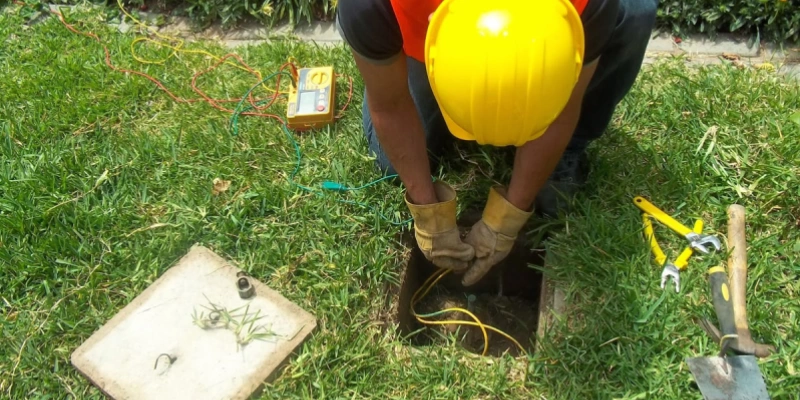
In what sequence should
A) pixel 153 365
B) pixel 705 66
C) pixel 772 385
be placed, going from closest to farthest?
pixel 772 385 < pixel 153 365 < pixel 705 66

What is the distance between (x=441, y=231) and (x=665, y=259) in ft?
2.53

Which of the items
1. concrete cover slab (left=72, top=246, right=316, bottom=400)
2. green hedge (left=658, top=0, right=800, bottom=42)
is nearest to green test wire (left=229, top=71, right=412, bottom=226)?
concrete cover slab (left=72, top=246, right=316, bottom=400)

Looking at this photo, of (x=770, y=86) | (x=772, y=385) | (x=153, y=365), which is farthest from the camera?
(x=770, y=86)

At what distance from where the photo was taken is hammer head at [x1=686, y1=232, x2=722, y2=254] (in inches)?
83.5

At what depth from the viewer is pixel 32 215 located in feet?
7.92

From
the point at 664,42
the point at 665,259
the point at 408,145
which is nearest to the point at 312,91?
the point at 408,145

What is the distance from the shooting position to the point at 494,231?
2.17 metres

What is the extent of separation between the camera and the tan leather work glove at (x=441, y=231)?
2105mm

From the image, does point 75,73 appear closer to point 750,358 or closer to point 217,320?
point 217,320

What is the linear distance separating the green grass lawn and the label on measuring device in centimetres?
13

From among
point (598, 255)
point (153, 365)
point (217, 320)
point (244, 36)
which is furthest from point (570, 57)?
point (244, 36)

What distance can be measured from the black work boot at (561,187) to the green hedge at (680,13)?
1.29 meters

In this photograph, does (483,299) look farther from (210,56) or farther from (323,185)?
(210,56)

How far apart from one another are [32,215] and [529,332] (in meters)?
2.05
